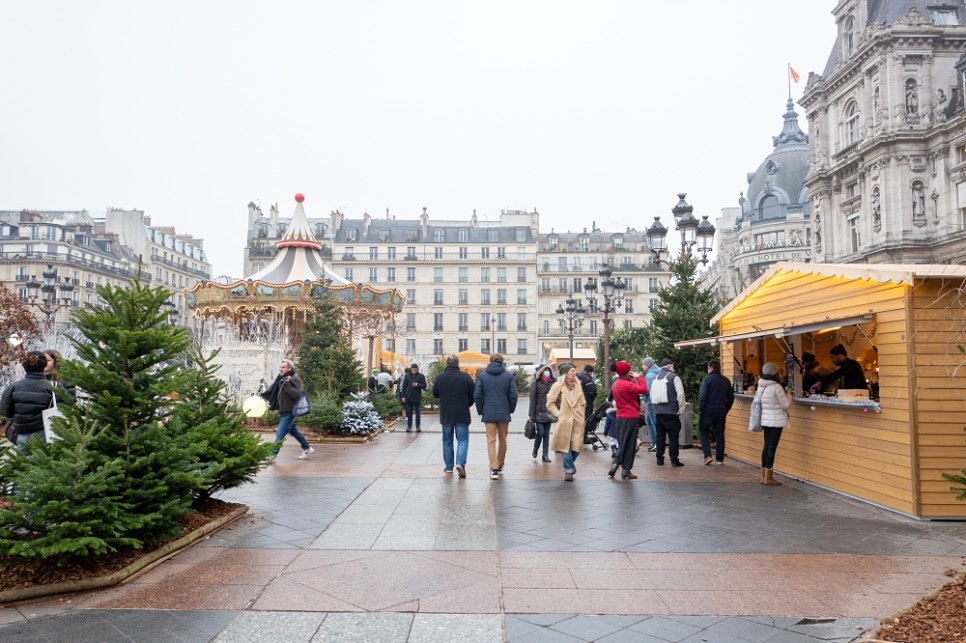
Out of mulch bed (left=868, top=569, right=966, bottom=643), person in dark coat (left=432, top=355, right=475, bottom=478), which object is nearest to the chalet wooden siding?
mulch bed (left=868, top=569, right=966, bottom=643)

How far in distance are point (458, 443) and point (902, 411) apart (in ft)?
17.3

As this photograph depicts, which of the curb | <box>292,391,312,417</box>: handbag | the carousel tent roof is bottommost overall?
the curb

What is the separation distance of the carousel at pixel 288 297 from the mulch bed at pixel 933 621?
1783cm

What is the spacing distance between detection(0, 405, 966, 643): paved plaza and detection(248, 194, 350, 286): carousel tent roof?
50.0ft

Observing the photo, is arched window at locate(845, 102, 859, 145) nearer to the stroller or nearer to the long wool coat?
the stroller

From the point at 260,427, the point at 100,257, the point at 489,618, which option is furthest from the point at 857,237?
the point at 100,257

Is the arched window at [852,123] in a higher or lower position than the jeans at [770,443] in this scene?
higher

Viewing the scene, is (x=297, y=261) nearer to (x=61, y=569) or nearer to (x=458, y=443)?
(x=458, y=443)

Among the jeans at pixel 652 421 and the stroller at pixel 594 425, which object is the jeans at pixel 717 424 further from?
the stroller at pixel 594 425

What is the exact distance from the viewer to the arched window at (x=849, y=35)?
3972cm

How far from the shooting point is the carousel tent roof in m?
23.1

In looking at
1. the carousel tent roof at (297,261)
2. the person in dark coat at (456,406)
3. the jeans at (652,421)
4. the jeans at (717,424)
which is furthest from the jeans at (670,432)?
the carousel tent roof at (297,261)

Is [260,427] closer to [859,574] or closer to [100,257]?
[859,574]

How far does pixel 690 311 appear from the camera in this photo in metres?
15.3
